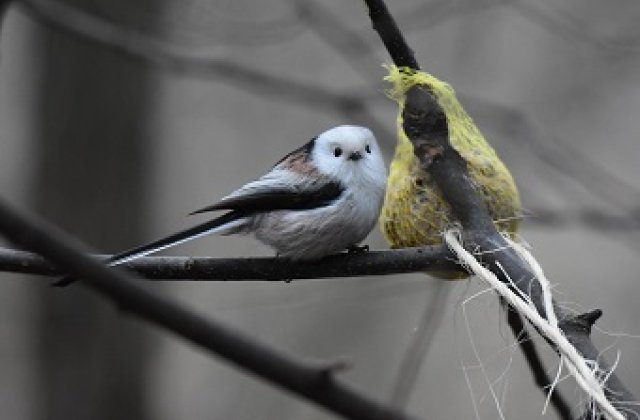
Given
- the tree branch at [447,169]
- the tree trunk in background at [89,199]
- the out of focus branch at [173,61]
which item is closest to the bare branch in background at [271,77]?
the out of focus branch at [173,61]

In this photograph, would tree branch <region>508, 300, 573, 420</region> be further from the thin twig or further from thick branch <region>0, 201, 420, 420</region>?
thick branch <region>0, 201, 420, 420</region>

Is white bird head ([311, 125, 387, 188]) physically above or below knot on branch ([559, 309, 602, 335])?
above

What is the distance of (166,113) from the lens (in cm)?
304

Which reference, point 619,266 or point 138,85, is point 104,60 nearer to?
point 138,85

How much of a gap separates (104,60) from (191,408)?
4.25 feet

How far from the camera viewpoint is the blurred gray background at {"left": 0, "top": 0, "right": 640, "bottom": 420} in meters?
2.15

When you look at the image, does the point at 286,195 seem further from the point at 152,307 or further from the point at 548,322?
the point at 152,307

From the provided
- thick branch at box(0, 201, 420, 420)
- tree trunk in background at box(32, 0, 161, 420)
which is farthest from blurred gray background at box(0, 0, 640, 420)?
thick branch at box(0, 201, 420, 420)

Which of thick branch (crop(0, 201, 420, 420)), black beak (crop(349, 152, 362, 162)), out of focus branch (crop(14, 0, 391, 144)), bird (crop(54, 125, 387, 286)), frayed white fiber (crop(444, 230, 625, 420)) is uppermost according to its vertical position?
out of focus branch (crop(14, 0, 391, 144))

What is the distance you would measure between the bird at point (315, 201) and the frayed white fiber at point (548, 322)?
155 millimetres

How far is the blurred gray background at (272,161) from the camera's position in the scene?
2.15 meters

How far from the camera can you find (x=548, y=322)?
78cm

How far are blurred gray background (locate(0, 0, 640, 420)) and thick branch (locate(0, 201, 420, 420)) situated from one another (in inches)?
23.3

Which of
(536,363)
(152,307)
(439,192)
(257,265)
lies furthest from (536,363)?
(152,307)
